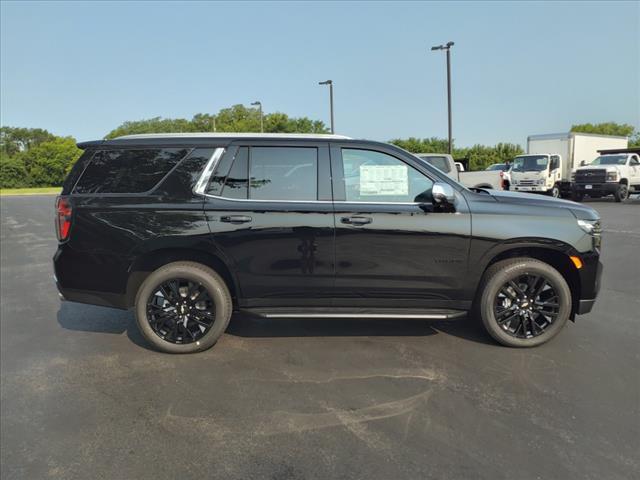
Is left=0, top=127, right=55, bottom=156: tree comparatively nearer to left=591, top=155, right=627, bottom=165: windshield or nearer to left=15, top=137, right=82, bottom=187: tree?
left=15, top=137, right=82, bottom=187: tree

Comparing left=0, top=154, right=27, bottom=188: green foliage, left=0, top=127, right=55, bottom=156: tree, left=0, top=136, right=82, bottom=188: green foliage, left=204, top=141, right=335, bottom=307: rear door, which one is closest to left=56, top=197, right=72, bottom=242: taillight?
left=204, top=141, right=335, bottom=307: rear door

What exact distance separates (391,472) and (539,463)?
82 centimetres

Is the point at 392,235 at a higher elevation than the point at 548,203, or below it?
below

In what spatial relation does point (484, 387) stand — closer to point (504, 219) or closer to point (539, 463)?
point (539, 463)

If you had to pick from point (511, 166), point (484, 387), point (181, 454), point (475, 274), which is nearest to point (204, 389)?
point (181, 454)

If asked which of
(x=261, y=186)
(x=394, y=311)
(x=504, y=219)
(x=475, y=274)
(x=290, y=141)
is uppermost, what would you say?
(x=290, y=141)

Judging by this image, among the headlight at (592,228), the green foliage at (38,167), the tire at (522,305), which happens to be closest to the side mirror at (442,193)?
the tire at (522,305)

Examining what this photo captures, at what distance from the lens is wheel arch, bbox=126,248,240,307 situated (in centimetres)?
406

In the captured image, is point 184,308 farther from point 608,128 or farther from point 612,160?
point 608,128

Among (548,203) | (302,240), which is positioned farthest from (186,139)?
(548,203)

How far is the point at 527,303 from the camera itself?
4.05 meters

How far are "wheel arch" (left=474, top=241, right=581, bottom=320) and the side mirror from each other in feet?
2.00

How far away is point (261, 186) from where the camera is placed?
13.1ft

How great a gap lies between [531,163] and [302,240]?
67.4 ft
